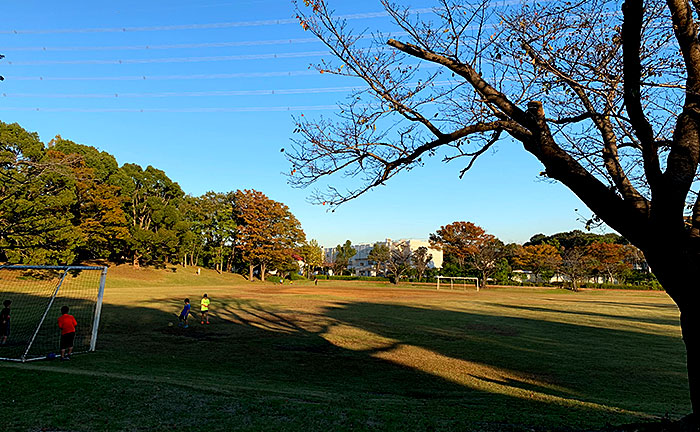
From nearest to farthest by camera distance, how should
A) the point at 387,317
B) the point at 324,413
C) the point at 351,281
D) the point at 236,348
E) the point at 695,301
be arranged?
the point at 695,301 → the point at 324,413 → the point at 236,348 → the point at 387,317 → the point at 351,281

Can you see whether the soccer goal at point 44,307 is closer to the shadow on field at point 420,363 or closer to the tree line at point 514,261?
the shadow on field at point 420,363

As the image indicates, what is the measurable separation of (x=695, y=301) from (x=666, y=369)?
10547mm

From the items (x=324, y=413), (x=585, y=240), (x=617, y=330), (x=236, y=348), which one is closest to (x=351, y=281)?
(x=585, y=240)

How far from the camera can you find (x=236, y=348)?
14883 millimetres

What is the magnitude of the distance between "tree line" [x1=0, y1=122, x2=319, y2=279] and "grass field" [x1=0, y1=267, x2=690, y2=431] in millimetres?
16230

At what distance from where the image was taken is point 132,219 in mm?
53750

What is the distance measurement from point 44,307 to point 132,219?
3109 centimetres

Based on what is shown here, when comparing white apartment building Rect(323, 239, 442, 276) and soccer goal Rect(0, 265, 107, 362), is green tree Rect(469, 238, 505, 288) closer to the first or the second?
white apartment building Rect(323, 239, 442, 276)

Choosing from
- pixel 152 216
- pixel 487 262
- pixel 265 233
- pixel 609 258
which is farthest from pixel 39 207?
pixel 609 258

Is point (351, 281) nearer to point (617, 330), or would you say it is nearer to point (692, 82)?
point (617, 330)

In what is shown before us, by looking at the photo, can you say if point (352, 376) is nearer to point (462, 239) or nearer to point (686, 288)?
point (686, 288)

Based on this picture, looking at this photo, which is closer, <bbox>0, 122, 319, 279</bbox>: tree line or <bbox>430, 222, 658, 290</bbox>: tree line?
<bbox>0, 122, 319, 279</bbox>: tree line

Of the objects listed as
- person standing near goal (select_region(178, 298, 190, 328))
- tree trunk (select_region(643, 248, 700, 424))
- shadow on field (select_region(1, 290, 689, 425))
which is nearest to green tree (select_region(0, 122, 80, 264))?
shadow on field (select_region(1, 290, 689, 425))

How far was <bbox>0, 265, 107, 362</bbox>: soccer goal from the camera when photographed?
1336 cm
